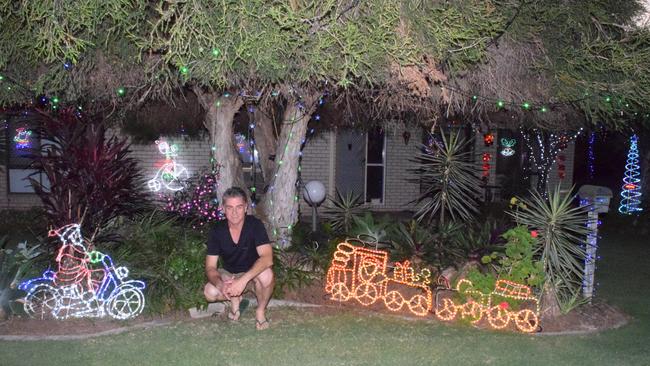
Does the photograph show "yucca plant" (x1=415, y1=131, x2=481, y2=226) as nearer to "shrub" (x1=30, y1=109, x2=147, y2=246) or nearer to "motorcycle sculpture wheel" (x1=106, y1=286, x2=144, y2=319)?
"motorcycle sculpture wheel" (x1=106, y1=286, x2=144, y2=319)

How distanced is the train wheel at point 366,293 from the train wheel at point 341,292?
11 cm

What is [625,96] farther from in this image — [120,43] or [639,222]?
[639,222]

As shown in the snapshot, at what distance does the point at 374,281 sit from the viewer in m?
6.75

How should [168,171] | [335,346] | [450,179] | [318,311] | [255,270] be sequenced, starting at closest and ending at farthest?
[335,346], [255,270], [318,311], [450,179], [168,171]

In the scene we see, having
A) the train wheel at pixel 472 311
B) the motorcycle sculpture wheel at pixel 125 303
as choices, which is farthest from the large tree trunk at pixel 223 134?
the train wheel at pixel 472 311

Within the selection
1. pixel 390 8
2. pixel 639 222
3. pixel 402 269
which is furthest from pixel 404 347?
pixel 639 222

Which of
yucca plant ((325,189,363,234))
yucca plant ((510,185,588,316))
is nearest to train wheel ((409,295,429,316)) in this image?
yucca plant ((510,185,588,316))

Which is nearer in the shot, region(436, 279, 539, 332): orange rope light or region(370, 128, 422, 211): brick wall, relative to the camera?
region(436, 279, 539, 332): orange rope light

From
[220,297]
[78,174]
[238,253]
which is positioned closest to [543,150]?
[238,253]

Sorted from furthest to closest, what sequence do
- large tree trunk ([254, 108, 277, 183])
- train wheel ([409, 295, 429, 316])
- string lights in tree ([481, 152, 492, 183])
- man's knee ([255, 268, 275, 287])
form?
string lights in tree ([481, 152, 492, 183]), large tree trunk ([254, 108, 277, 183]), train wheel ([409, 295, 429, 316]), man's knee ([255, 268, 275, 287])

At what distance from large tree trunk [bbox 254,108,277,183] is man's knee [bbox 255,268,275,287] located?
3456 millimetres

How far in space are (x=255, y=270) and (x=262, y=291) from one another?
35 centimetres

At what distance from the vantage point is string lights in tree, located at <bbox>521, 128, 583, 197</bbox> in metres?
14.1

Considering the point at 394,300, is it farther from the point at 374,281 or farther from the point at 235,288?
the point at 235,288
